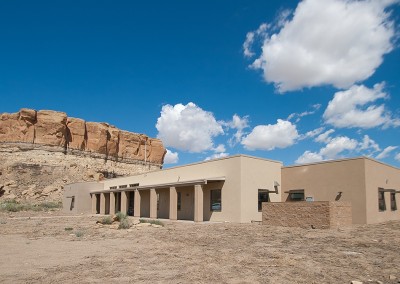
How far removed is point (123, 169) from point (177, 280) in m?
76.5

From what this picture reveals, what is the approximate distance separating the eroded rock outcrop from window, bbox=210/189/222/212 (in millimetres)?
54906

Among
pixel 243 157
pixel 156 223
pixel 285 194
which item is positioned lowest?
pixel 156 223

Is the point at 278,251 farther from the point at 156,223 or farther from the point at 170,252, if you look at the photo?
the point at 156,223

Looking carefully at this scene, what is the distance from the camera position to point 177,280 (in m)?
7.24

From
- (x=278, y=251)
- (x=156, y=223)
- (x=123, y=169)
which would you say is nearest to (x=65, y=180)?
(x=123, y=169)

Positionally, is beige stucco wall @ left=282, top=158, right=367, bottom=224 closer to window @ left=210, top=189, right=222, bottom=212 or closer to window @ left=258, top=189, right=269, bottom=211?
window @ left=258, top=189, right=269, bottom=211

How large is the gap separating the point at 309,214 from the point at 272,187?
6854 millimetres

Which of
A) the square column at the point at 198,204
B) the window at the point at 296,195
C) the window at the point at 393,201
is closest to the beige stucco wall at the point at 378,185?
the window at the point at 393,201

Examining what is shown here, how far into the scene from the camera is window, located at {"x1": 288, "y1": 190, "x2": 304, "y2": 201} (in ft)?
75.8

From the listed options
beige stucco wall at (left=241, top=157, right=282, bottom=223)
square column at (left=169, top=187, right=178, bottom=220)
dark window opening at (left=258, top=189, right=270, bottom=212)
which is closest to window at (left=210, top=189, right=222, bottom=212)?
beige stucco wall at (left=241, top=157, right=282, bottom=223)

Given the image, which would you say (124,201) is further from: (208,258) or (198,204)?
(208,258)

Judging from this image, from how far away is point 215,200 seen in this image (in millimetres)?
23484

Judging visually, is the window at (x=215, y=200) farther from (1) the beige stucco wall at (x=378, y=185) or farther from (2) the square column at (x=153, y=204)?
(1) the beige stucco wall at (x=378, y=185)

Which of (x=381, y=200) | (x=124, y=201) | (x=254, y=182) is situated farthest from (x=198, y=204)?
(x=124, y=201)
